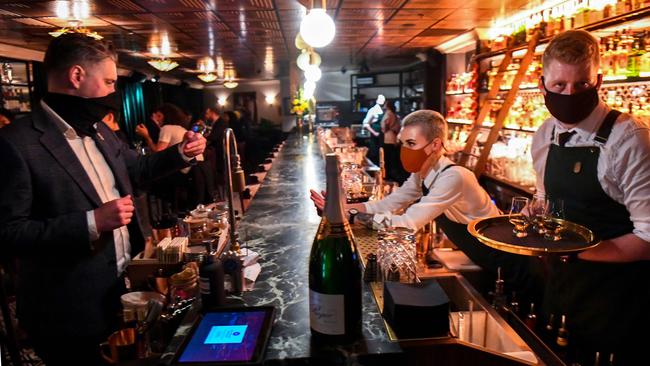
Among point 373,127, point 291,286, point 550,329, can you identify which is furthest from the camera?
point 373,127

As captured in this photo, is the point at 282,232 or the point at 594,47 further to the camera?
the point at 282,232

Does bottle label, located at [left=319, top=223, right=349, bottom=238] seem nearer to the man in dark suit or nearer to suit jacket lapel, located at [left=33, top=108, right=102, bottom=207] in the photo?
the man in dark suit

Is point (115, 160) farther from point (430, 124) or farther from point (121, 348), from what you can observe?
point (430, 124)

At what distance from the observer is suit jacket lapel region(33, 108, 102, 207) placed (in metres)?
1.63

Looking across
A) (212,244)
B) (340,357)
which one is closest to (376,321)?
(340,357)

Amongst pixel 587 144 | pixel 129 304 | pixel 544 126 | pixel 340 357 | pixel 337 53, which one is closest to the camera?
pixel 340 357

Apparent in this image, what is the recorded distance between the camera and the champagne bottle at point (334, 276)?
984 mm

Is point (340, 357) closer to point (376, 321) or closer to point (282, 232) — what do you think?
point (376, 321)

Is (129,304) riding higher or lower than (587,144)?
lower

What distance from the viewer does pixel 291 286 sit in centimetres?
135

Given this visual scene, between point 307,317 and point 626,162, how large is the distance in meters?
1.41

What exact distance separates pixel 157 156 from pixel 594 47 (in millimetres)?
1966

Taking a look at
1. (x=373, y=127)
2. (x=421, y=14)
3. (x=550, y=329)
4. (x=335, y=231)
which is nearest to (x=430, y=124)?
(x=550, y=329)

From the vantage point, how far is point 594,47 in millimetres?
1806
